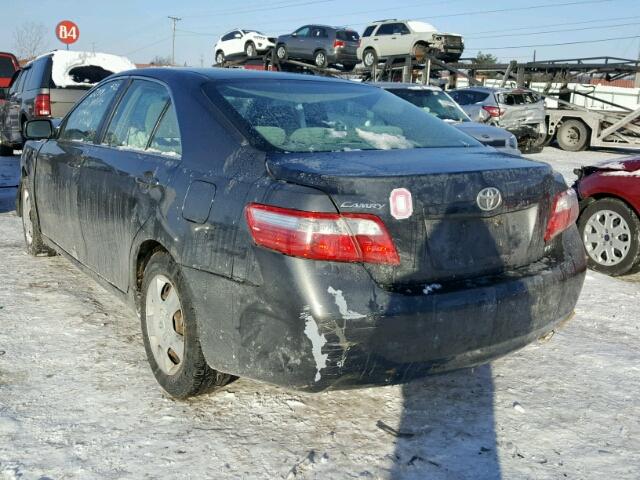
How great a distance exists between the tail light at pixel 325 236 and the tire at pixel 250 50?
25.2m

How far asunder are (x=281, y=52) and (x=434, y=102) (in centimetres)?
1471

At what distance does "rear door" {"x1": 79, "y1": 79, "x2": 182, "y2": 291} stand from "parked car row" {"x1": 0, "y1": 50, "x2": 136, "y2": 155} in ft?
25.0

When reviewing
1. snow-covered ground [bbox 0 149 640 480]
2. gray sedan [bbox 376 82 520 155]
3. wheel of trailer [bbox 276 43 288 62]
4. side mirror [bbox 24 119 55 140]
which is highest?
wheel of trailer [bbox 276 43 288 62]

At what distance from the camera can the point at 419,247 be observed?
253 centimetres

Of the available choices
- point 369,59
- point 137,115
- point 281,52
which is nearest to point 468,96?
point 369,59

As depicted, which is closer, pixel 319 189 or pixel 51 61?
pixel 319 189

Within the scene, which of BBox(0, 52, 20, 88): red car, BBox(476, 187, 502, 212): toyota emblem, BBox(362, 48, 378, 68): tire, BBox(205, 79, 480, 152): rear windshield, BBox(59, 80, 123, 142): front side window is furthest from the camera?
BBox(362, 48, 378, 68): tire

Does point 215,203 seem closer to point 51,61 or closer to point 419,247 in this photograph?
point 419,247

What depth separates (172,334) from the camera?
120 inches

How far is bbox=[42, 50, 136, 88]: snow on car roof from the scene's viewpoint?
11.4 meters

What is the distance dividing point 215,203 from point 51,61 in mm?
10022

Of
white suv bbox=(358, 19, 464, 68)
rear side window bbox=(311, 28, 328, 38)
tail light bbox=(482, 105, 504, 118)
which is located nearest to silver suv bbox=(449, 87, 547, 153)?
tail light bbox=(482, 105, 504, 118)

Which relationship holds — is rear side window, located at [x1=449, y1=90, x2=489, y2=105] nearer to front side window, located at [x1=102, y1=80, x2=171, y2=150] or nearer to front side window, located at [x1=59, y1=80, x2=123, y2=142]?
front side window, located at [x1=59, y1=80, x2=123, y2=142]

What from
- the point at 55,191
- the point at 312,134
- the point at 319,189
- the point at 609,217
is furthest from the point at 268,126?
the point at 609,217
